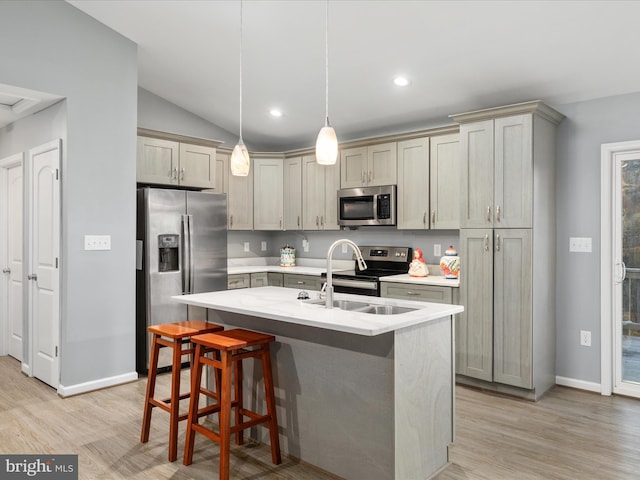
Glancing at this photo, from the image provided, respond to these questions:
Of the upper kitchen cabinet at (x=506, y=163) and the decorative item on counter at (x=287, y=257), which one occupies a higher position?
the upper kitchen cabinet at (x=506, y=163)

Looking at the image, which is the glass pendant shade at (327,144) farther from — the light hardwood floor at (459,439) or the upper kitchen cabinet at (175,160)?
the upper kitchen cabinet at (175,160)

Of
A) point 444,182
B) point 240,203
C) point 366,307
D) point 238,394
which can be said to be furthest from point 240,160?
point 240,203

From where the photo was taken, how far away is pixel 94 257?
152 inches

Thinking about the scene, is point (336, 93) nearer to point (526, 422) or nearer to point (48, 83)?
point (48, 83)

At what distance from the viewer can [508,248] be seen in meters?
3.67

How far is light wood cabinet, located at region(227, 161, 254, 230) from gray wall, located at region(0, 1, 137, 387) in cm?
157

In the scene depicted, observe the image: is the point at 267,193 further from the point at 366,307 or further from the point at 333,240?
the point at 366,307

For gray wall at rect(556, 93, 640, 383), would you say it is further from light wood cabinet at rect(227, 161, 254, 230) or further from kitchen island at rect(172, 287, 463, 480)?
light wood cabinet at rect(227, 161, 254, 230)

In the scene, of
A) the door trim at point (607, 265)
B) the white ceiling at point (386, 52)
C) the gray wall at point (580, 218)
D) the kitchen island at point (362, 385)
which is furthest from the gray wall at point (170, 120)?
the door trim at point (607, 265)

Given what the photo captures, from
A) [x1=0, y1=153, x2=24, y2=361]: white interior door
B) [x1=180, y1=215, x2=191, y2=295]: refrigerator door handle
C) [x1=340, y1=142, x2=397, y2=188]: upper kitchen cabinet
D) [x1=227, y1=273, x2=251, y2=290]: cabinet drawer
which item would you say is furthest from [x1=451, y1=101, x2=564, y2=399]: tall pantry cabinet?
Result: [x1=0, y1=153, x2=24, y2=361]: white interior door

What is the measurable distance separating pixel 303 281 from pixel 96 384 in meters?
2.28

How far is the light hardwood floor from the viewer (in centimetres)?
Answer: 255

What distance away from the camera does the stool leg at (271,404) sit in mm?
Result: 2623

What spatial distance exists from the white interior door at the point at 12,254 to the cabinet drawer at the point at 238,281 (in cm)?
203
